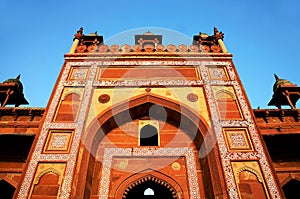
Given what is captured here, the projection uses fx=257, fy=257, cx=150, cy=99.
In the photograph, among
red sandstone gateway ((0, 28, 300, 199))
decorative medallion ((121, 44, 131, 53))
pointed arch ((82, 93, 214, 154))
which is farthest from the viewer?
decorative medallion ((121, 44, 131, 53))

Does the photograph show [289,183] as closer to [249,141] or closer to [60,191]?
[249,141]

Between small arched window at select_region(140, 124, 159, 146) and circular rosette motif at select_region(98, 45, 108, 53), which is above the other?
circular rosette motif at select_region(98, 45, 108, 53)

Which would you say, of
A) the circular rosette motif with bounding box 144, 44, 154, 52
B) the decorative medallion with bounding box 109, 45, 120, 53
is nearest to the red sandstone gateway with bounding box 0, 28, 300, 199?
the decorative medallion with bounding box 109, 45, 120, 53

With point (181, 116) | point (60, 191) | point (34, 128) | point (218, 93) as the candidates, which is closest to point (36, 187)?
point (60, 191)

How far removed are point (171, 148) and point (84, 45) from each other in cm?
497

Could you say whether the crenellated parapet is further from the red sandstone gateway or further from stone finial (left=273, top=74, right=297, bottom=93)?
Answer: stone finial (left=273, top=74, right=297, bottom=93)

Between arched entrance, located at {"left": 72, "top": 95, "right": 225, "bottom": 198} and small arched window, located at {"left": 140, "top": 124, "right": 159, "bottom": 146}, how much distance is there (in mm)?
319

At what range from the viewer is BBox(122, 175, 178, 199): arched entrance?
18.8 feet

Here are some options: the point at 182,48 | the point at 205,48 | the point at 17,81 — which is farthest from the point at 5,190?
the point at 205,48

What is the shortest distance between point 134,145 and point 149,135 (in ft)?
2.42

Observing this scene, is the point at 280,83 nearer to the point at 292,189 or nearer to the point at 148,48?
the point at 292,189

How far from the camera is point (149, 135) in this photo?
7.06 metres

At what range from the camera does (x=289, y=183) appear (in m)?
6.04

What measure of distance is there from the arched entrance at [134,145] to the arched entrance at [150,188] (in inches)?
1.6
